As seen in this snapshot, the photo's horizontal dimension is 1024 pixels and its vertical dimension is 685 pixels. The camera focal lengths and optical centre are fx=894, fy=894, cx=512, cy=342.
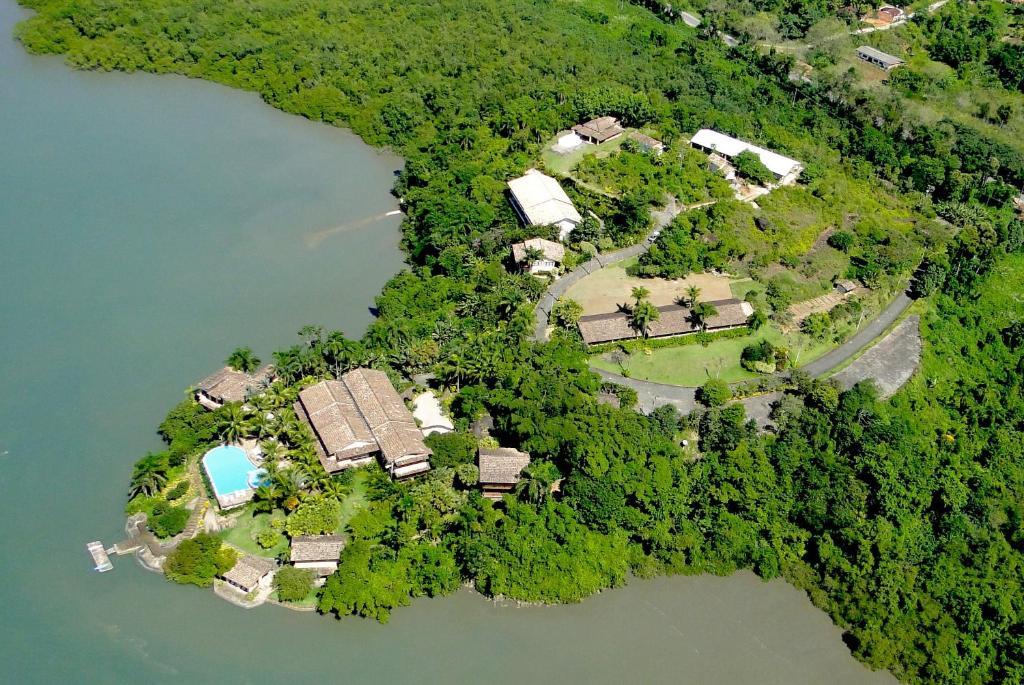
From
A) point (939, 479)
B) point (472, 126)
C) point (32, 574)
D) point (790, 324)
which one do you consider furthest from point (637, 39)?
point (32, 574)

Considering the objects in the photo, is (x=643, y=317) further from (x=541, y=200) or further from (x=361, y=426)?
(x=361, y=426)

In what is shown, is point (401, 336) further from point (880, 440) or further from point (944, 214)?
point (944, 214)

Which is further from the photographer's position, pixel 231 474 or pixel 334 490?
pixel 231 474

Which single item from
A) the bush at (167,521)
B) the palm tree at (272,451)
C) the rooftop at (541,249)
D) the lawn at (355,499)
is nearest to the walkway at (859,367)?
the rooftop at (541,249)

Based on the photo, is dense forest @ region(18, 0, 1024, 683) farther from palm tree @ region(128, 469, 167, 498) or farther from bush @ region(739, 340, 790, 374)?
bush @ region(739, 340, 790, 374)

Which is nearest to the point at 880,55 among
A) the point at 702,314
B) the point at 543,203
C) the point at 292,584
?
the point at 543,203

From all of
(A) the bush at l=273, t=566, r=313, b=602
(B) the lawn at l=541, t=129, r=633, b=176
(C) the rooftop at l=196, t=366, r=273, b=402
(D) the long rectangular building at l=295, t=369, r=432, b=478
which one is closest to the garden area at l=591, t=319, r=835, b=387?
(D) the long rectangular building at l=295, t=369, r=432, b=478

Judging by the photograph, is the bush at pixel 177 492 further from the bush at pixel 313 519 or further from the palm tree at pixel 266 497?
the bush at pixel 313 519
